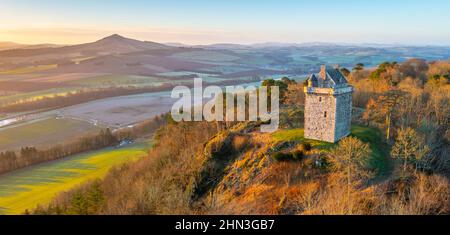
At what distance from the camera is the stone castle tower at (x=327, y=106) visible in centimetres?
3181

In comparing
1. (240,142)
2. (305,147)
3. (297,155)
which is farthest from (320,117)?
(240,142)

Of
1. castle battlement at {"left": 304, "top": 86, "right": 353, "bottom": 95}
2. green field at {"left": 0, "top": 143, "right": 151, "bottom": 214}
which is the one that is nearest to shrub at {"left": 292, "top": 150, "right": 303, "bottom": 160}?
castle battlement at {"left": 304, "top": 86, "right": 353, "bottom": 95}

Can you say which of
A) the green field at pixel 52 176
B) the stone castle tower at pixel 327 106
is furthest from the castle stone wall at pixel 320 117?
the green field at pixel 52 176

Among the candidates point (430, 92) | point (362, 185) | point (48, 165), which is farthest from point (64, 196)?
point (430, 92)

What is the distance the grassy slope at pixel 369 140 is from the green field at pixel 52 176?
2675 centimetres

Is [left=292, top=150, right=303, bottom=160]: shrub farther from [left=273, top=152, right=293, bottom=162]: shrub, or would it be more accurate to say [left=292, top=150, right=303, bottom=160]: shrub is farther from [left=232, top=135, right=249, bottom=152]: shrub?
[left=232, top=135, right=249, bottom=152]: shrub

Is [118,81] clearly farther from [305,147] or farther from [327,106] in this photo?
[305,147]

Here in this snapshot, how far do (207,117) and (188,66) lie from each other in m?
90.3

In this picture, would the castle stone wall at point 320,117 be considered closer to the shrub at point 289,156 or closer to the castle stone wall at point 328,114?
the castle stone wall at point 328,114

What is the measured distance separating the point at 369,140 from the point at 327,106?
5550 mm

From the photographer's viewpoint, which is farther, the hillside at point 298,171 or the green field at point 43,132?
the green field at point 43,132

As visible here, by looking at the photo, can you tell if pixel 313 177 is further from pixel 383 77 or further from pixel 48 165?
pixel 48 165

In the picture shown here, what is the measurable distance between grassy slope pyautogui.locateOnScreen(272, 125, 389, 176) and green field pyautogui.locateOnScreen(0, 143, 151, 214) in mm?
26751

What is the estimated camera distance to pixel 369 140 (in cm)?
3331
